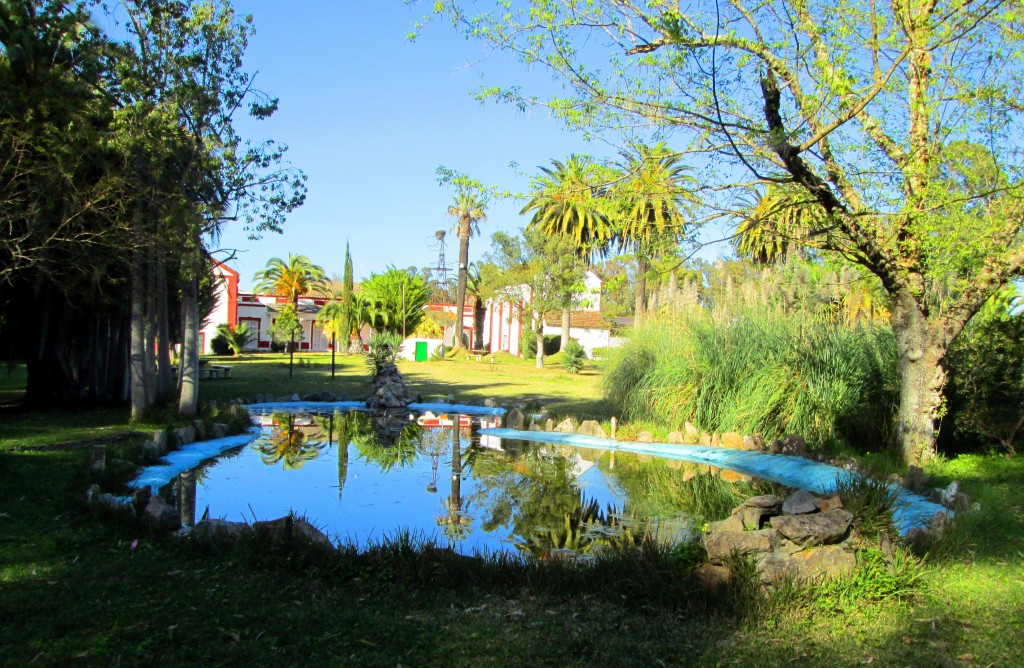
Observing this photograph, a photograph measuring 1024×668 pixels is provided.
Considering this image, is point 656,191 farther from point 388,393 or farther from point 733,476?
point 388,393

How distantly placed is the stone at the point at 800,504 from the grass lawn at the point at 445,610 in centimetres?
76

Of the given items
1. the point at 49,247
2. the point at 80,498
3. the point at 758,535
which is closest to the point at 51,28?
the point at 49,247

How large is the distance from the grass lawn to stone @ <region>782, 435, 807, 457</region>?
356cm

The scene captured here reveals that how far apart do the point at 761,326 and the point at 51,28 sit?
10.1 meters

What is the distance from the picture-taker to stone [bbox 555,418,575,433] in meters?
12.2

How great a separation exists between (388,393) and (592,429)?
223 inches

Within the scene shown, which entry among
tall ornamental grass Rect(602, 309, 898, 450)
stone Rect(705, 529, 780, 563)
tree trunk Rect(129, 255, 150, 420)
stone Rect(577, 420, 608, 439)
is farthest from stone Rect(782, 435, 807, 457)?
tree trunk Rect(129, 255, 150, 420)

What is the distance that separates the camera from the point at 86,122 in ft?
30.4

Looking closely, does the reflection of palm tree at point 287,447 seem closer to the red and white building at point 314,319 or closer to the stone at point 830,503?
the stone at point 830,503

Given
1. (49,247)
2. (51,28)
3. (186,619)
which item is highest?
(51,28)

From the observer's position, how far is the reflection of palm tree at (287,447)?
9.66 metres

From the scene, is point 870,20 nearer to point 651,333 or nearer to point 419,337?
point 651,333

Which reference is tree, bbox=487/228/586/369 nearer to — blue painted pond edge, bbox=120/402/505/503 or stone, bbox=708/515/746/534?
blue painted pond edge, bbox=120/402/505/503

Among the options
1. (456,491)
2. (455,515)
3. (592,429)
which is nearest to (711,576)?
(455,515)
